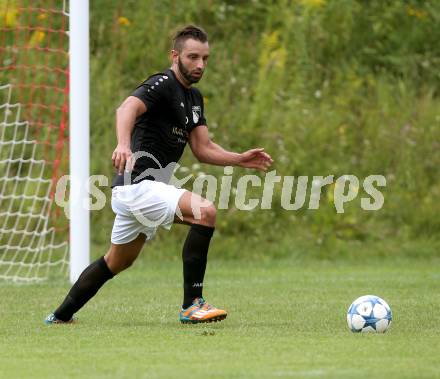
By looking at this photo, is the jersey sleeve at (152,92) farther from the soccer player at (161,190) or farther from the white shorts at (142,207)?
the white shorts at (142,207)

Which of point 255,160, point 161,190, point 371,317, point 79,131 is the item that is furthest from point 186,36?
point 79,131

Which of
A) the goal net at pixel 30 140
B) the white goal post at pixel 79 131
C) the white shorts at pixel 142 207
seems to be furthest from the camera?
the goal net at pixel 30 140

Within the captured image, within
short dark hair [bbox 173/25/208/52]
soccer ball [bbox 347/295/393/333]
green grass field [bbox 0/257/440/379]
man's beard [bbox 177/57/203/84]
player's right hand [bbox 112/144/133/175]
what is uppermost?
short dark hair [bbox 173/25/208/52]

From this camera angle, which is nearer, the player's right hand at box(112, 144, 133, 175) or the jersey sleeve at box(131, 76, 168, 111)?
the player's right hand at box(112, 144, 133, 175)

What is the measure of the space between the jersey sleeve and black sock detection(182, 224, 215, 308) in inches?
35.3

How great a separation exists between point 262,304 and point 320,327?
180 centimetres

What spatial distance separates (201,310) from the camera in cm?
743

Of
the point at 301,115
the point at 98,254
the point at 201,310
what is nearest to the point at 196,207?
the point at 201,310

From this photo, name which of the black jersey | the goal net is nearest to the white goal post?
the goal net

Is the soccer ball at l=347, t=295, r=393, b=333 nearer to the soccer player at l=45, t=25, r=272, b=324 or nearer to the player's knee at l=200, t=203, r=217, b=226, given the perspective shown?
the soccer player at l=45, t=25, r=272, b=324

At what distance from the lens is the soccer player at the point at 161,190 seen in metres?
7.31

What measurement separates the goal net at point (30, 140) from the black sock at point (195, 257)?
5.59 metres

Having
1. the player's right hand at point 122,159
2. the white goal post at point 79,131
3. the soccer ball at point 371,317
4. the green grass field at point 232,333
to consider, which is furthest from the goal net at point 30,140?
the soccer ball at point 371,317

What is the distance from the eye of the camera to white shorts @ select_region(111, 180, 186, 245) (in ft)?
23.9
